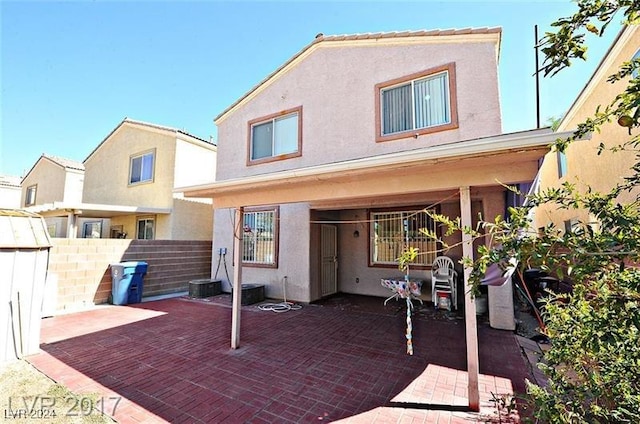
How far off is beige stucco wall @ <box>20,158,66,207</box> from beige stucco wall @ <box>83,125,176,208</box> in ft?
8.27

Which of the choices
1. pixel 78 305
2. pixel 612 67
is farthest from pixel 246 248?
pixel 612 67

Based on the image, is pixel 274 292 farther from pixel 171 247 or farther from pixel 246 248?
pixel 171 247

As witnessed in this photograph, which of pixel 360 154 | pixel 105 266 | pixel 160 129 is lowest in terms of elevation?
pixel 105 266

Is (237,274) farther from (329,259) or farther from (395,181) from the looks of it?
(329,259)

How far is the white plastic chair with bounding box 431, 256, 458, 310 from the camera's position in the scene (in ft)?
26.2

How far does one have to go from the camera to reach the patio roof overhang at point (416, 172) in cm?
293

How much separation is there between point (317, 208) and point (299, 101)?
3548 mm

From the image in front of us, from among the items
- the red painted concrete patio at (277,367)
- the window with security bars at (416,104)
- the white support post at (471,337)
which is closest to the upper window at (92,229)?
the red painted concrete patio at (277,367)

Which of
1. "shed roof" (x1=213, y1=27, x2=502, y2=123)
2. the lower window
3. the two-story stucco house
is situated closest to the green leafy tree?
the two-story stucco house

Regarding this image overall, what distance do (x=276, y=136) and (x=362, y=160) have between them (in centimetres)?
670

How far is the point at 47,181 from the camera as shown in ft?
61.0

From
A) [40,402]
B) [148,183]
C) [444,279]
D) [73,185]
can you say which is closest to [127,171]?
[148,183]

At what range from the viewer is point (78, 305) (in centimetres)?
801

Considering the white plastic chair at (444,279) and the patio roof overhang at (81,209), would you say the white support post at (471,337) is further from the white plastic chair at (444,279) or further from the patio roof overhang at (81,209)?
the patio roof overhang at (81,209)
